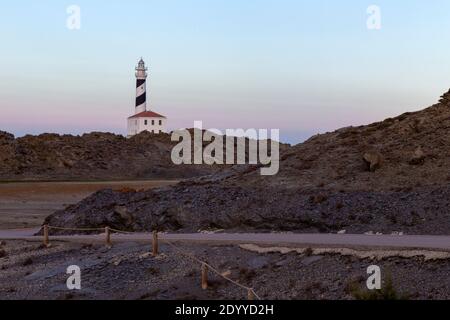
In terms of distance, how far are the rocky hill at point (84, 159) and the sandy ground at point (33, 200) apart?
1622cm

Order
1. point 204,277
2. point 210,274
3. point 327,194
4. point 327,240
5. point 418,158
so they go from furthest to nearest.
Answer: point 418,158 → point 327,194 → point 327,240 → point 210,274 → point 204,277

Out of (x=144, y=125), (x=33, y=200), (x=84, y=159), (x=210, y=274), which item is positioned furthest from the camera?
(x=144, y=125)

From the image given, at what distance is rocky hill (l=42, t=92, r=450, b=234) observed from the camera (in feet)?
75.6

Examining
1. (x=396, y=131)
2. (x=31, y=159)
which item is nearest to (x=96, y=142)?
(x=31, y=159)

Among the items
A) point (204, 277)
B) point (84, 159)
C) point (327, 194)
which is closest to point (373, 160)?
point (327, 194)

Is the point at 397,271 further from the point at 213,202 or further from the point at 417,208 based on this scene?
the point at 213,202

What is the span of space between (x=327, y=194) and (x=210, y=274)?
8388mm

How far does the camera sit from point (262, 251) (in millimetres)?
18500

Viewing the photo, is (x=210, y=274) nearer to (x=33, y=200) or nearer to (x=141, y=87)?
(x=33, y=200)

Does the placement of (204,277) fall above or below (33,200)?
below

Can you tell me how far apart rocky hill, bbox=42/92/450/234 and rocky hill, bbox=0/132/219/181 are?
46.2m

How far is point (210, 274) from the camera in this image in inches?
706

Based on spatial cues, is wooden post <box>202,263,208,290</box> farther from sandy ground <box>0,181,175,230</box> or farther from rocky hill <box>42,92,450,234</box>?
sandy ground <box>0,181,175,230</box>

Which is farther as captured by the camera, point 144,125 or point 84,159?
point 144,125
